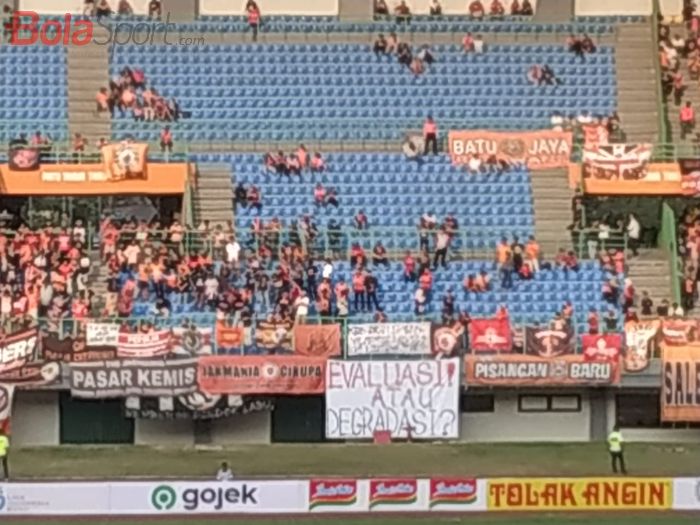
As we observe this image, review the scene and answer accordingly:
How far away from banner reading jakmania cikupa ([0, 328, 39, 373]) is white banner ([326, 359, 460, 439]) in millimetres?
6444

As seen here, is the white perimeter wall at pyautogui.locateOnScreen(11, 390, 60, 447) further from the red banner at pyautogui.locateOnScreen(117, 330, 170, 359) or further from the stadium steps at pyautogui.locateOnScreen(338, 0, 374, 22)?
the stadium steps at pyautogui.locateOnScreen(338, 0, 374, 22)

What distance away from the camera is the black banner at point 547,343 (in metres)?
32.8

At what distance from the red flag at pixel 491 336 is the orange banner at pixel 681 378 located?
348cm

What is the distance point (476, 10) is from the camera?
4294 cm

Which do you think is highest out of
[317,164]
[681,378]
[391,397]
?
[317,164]

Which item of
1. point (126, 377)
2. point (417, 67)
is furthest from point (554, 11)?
point (126, 377)

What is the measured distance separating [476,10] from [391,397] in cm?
1489

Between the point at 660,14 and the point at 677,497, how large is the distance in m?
21.7

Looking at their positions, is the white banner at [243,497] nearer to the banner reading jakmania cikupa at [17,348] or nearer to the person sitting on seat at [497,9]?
the banner reading jakmania cikupa at [17,348]

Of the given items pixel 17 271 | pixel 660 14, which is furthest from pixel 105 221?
pixel 660 14

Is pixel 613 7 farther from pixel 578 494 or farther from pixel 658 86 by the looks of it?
pixel 578 494

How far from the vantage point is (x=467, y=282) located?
118ft

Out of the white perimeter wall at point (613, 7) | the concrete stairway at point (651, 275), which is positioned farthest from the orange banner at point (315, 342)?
the white perimeter wall at point (613, 7)

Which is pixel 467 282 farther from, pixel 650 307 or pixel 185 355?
pixel 185 355
